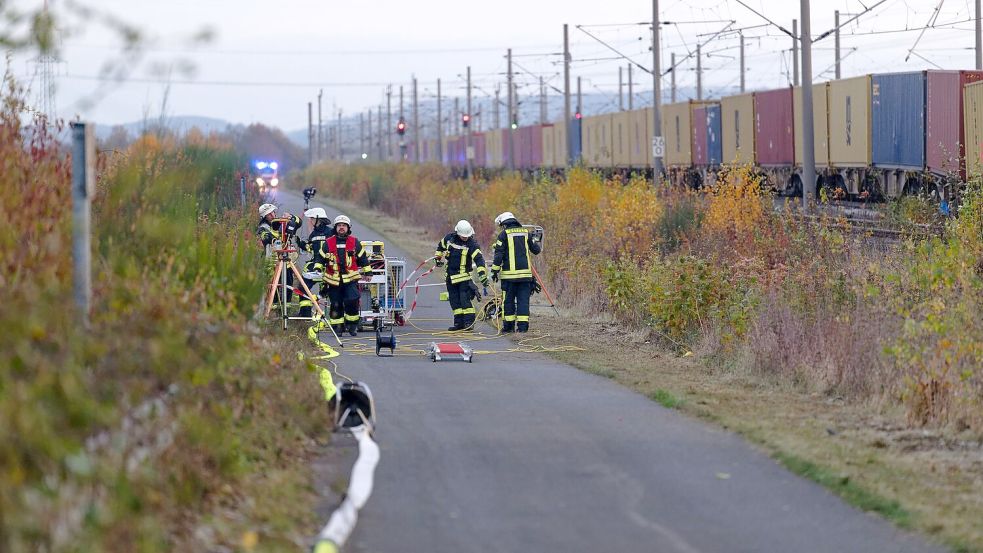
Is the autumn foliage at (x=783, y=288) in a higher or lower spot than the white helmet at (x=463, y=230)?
lower

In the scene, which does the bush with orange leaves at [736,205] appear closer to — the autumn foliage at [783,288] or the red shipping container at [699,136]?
the autumn foliage at [783,288]

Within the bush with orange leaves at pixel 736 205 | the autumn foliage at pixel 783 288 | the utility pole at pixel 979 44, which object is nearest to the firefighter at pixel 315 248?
the autumn foliage at pixel 783 288

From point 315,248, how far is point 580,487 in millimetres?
11308

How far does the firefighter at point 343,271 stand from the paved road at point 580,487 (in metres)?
5.81

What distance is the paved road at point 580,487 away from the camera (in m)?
7.57

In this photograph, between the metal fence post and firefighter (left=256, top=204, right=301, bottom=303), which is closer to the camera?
the metal fence post

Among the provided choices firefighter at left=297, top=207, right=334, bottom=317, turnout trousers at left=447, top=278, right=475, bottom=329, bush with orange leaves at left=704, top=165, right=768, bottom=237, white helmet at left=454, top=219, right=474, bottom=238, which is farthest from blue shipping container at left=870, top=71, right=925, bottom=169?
firefighter at left=297, top=207, right=334, bottom=317

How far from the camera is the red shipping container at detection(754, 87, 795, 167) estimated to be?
40562 millimetres

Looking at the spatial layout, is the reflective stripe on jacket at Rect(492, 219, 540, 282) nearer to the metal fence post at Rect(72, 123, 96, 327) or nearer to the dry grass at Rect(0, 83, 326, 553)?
the dry grass at Rect(0, 83, 326, 553)

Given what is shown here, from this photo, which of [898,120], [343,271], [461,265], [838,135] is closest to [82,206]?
[343,271]

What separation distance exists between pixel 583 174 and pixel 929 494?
925 inches

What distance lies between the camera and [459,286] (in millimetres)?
19562

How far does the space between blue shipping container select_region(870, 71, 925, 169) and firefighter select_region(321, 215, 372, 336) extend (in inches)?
671

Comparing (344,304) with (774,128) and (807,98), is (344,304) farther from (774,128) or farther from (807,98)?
(774,128)
